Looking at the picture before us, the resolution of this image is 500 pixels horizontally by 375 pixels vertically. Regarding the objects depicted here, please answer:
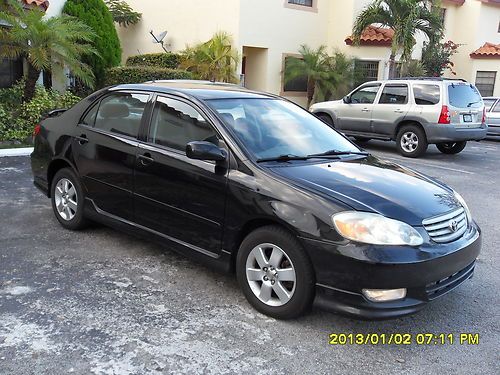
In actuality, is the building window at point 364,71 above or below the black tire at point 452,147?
above

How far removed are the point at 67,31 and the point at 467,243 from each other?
8.81m

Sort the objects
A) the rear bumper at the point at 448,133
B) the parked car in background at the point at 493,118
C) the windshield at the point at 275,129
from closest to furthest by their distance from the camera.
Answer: the windshield at the point at 275,129, the rear bumper at the point at 448,133, the parked car in background at the point at 493,118

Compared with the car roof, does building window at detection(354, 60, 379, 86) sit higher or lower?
higher

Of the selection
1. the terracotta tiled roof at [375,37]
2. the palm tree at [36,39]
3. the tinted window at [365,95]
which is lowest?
the tinted window at [365,95]

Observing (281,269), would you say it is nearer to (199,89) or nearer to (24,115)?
(199,89)

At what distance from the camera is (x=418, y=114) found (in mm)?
11672

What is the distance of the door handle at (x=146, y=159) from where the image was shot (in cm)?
438

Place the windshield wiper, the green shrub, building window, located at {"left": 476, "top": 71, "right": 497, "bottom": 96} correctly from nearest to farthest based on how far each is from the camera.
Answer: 1. the windshield wiper
2. the green shrub
3. building window, located at {"left": 476, "top": 71, "right": 497, "bottom": 96}

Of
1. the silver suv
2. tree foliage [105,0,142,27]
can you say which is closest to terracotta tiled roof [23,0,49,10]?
tree foliage [105,0,142,27]

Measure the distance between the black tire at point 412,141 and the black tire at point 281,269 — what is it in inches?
353

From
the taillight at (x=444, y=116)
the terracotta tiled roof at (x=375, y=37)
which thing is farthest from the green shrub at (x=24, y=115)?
the terracotta tiled roof at (x=375, y=37)

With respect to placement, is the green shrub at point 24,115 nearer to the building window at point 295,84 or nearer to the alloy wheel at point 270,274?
the alloy wheel at point 270,274

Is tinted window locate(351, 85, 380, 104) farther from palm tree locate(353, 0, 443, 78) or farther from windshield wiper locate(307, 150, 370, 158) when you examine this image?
windshield wiper locate(307, 150, 370, 158)

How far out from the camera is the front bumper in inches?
125
